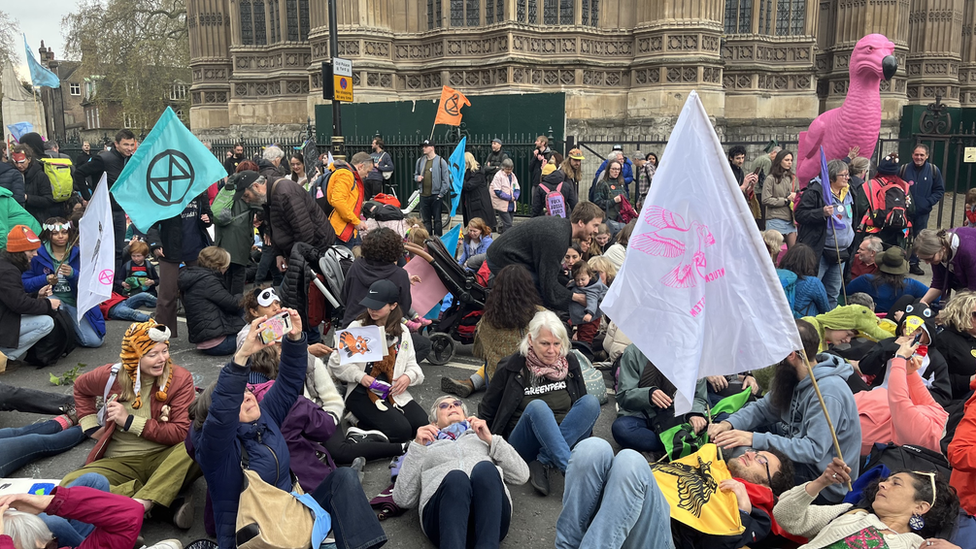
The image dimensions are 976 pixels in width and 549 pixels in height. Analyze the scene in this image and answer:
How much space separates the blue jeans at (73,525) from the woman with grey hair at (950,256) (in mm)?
6901

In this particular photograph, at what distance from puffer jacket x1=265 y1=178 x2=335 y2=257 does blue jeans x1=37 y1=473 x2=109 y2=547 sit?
3884mm

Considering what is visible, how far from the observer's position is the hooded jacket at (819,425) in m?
4.17

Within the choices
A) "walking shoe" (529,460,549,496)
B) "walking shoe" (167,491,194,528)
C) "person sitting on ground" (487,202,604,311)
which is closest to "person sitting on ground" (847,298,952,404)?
"walking shoe" (529,460,549,496)

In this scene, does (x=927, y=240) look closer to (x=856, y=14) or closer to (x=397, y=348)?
(x=397, y=348)

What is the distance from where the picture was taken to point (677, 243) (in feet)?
12.8

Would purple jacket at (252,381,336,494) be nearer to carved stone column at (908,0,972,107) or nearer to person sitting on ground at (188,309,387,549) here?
person sitting on ground at (188,309,387,549)

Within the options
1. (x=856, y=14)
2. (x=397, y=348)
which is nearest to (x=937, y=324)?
(x=397, y=348)

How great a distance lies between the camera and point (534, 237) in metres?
6.47

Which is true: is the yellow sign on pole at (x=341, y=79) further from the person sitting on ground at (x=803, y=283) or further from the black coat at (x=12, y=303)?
the person sitting on ground at (x=803, y=283)

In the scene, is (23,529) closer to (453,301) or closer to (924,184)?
(453,301)

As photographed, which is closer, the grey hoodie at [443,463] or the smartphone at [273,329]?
the smartphone at [273,329]

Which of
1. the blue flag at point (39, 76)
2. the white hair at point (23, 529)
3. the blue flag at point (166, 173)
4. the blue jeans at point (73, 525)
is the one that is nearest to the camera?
the white hair at point (23, 529)

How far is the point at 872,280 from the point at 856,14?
19.7m

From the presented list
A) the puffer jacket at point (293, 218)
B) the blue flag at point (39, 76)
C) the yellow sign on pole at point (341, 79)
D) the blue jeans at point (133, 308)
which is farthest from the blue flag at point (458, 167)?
the blue flag at point (39, 76)
